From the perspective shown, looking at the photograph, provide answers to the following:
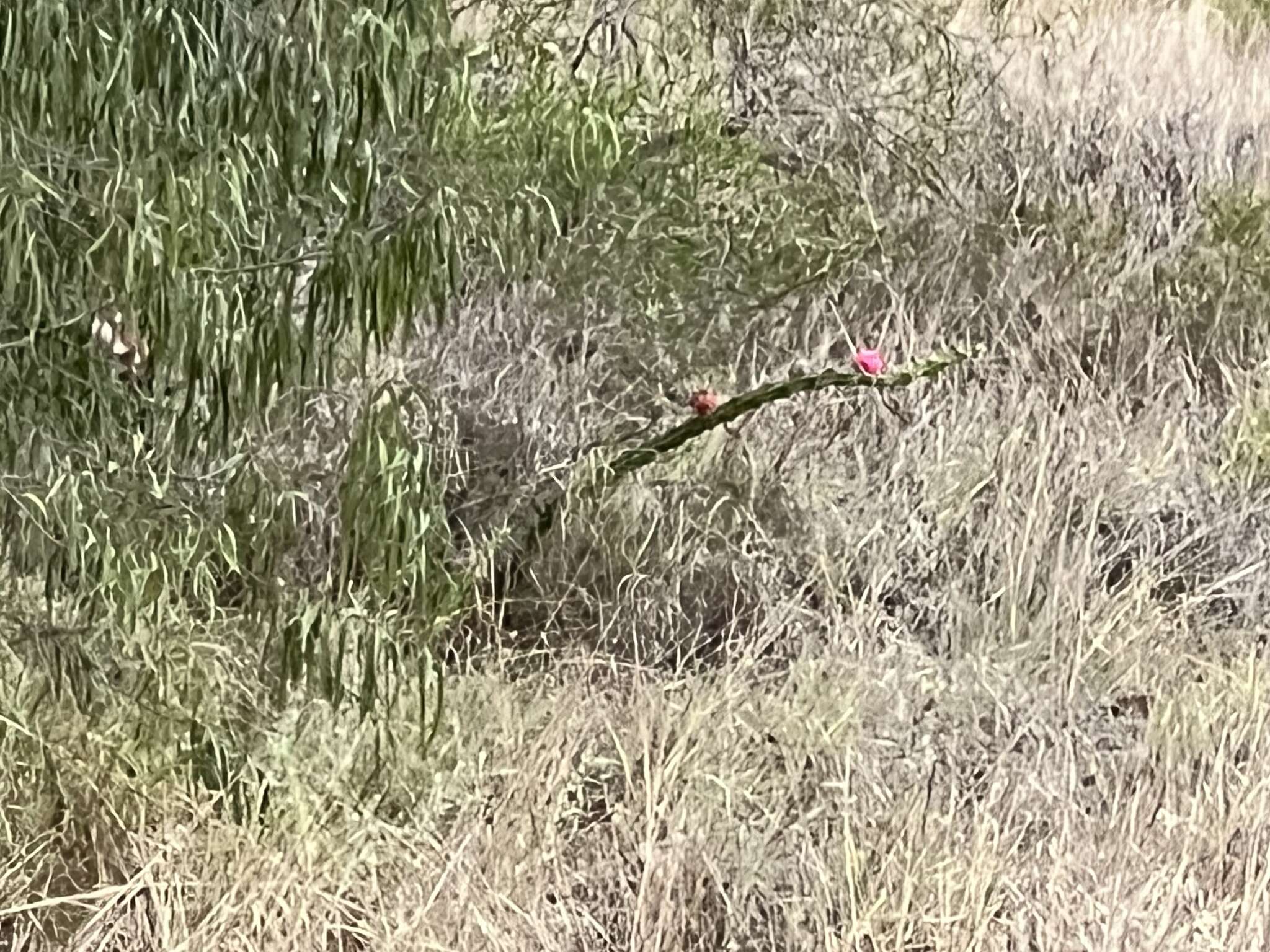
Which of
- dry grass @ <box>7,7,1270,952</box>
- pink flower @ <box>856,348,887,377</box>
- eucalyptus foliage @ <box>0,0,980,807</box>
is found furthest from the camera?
pink flower @ <box>856,348,887,377</box>

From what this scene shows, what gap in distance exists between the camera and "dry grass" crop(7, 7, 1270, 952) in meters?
1.72

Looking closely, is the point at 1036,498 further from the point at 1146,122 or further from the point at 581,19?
the point at 1146,122

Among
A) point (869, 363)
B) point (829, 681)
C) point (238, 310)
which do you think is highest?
point (238, 310)

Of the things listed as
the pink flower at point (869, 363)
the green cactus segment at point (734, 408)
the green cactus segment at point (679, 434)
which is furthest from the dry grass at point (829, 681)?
the pink flower at point (869, 363)

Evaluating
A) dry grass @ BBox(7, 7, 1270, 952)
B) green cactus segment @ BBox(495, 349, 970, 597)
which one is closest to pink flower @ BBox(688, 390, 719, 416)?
green cactus segment @ BBox(495, 349, 970, 597)

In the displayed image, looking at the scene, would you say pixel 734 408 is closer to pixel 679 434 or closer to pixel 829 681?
pixel 679 434

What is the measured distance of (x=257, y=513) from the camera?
1576 millimetres

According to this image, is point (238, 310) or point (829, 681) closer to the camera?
point (238, 310)

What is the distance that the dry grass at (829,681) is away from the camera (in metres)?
1.72

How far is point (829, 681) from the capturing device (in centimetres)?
209

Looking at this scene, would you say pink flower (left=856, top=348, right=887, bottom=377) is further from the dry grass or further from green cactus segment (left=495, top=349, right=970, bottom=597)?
the dry grass

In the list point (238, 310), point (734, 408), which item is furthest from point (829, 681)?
point (238, 310)

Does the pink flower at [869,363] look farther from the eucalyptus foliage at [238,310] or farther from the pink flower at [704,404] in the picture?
the eucalyptus foliage at [238,310]

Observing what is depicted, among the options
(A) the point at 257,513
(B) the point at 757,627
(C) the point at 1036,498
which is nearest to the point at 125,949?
(A) the point at 257,513
